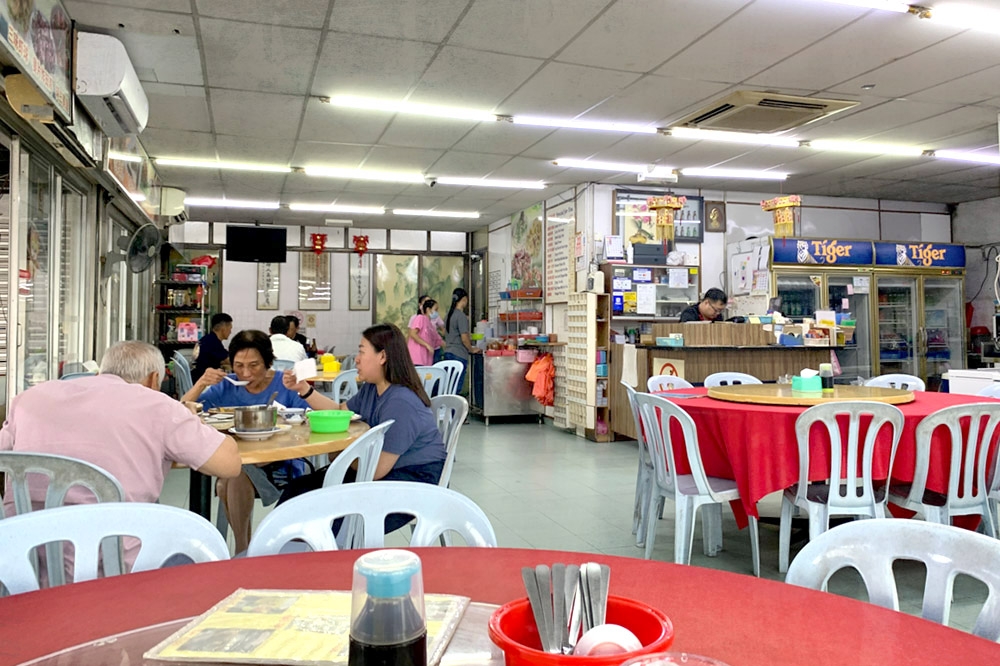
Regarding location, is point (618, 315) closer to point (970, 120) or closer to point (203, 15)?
point (970, 120)

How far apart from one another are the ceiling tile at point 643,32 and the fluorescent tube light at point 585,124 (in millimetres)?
1211

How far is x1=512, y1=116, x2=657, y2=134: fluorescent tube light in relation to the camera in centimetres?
611

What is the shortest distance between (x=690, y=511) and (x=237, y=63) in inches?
159

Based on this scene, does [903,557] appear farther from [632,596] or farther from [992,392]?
[992,392]

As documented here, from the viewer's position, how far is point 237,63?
4832 mm

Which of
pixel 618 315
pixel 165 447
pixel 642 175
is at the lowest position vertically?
pixel 165 447

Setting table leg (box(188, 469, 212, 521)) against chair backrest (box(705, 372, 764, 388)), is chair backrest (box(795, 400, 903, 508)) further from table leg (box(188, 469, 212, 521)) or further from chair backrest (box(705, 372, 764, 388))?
table leg (box(188, 469, 212, 521))

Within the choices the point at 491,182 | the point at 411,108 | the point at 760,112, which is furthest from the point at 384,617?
the point at 491,182

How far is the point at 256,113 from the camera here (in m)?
5.93

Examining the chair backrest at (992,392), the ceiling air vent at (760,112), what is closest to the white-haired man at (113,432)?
the chair backrest at (992,392)

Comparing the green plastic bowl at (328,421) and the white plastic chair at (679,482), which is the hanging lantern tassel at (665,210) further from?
the green plastic bowl at (328,421)

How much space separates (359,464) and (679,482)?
1.78 meters

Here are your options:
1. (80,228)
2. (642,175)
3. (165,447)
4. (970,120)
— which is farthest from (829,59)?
(80,228)

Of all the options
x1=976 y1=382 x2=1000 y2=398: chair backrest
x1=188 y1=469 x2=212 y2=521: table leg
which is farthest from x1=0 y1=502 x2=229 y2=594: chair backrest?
x1=976 y1=382 x2=1000 y2=398: chair backrest
